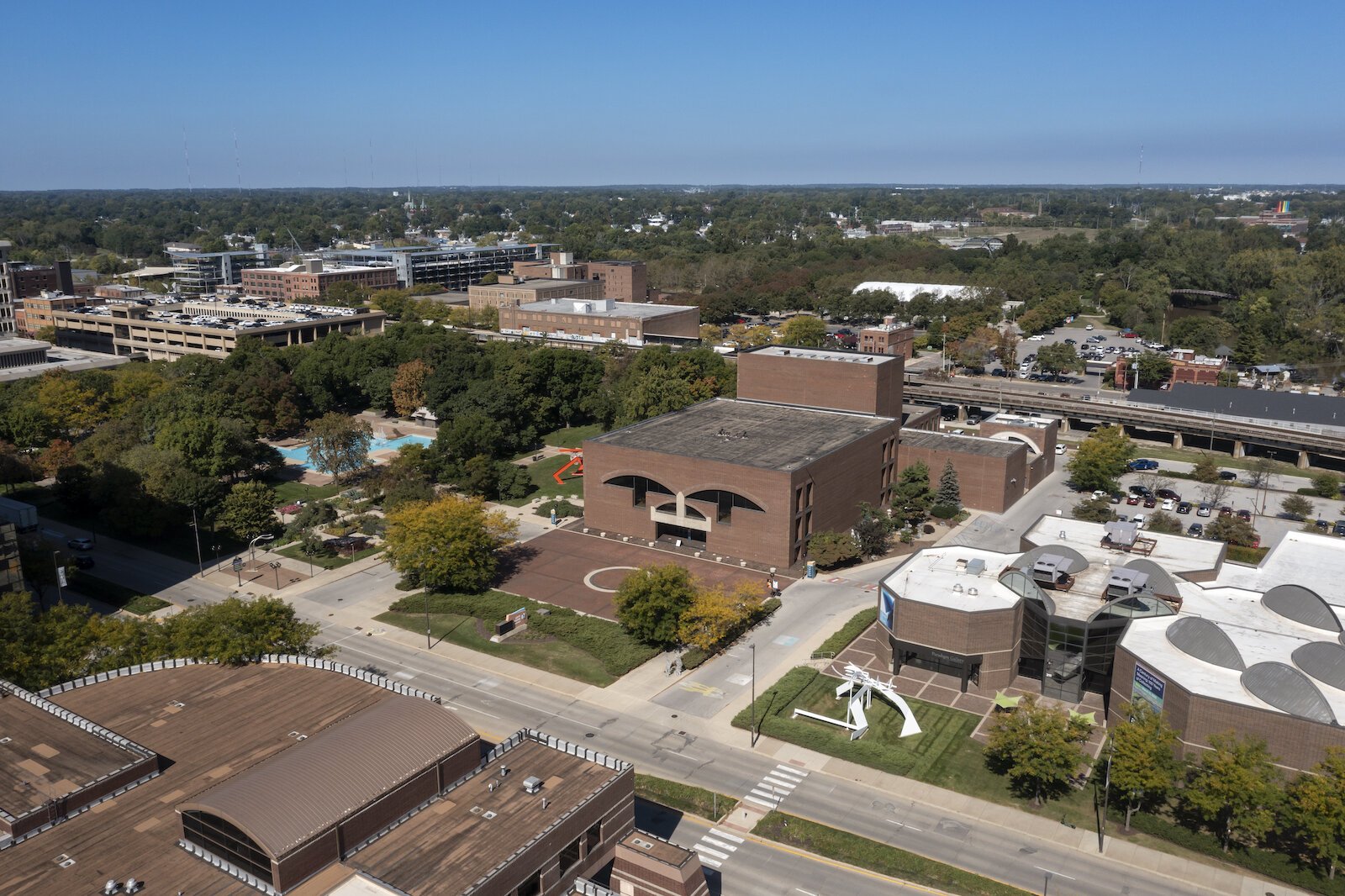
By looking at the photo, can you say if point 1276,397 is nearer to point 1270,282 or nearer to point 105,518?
point 1270,282

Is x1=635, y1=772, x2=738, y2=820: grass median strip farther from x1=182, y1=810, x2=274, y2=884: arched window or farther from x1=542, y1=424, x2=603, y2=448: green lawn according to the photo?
x1=542, y1=424, x2=603, y2=448: green lawn

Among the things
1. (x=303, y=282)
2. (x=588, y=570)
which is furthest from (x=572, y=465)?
(x=303, y=282)

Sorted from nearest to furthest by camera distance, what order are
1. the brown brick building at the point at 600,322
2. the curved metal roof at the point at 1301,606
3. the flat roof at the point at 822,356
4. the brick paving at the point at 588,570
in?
the curved metal roof at the point at 1301,606 < the brick paving at the point at 588,570 < the flat roof at the point at 822,356 < the brown brick building at the point at 600,322

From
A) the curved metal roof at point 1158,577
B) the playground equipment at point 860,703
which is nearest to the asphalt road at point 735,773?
the playground equipment at point 860,703

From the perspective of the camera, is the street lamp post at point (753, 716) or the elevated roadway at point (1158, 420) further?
the elevated roadway at point (1158, 420)

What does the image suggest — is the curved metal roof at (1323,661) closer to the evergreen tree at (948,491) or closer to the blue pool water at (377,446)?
the evergreen tree at (948,491)

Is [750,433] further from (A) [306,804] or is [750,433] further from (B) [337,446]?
(A) [306,804]

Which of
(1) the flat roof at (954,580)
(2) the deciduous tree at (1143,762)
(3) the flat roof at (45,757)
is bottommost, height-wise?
(2) the deciduous tree at (1143,762)
